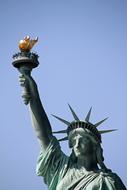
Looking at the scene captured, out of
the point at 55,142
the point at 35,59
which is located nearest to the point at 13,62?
the point at 35,59

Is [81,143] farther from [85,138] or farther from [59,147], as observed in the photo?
[59,147]

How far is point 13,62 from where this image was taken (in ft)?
60.2

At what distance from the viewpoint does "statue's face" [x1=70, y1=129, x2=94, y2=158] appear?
59.9ft

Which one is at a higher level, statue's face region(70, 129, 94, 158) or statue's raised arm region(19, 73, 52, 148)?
statue's raised arm region(19, 73, 52, 148)

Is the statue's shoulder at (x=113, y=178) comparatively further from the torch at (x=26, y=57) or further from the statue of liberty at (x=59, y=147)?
the torch at (x=26, y=57)

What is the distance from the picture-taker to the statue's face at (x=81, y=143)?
1825 cm

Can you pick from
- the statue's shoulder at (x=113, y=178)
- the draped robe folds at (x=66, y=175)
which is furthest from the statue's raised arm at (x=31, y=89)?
the statue's shoulder at (x=113, y=178)

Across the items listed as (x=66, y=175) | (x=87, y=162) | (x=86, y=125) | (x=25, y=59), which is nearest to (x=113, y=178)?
(x=87, y=162)

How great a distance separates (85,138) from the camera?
18312 mm

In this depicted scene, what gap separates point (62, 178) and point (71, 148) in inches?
31.4

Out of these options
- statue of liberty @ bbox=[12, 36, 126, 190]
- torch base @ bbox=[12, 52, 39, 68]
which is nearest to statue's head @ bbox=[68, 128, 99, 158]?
statue of liberty @ bbox=[12, 36, 126, 190]

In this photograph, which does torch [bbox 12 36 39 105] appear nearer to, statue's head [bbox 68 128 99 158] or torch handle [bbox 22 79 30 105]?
torch handle [bbox 22 79 30 105]

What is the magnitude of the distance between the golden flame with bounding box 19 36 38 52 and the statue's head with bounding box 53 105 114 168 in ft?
5.21

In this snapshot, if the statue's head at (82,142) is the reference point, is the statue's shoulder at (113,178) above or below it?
below
